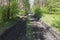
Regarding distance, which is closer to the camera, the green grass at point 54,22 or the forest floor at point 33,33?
the forest floor at point 33,33

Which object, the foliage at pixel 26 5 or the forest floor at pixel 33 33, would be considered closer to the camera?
the forest floor at pixel 33 33

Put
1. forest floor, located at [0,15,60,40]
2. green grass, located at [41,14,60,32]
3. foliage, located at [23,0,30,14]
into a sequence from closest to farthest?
forest floor, located at [0,15,60,40], green grass, located at [41,14,60,32], foliage, located at [23,0,30,14]

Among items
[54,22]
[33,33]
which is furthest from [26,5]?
[33,33]

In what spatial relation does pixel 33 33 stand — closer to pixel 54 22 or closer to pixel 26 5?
pixel 54 22

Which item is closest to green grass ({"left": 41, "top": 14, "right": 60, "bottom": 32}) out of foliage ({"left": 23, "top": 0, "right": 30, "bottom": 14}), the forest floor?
the forest floor

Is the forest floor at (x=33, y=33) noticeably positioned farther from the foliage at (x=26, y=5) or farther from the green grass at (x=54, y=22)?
the foliage at (x=26, y=5)

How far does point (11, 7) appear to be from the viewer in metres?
25.1

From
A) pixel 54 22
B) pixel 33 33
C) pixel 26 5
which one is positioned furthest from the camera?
pixel 26 5

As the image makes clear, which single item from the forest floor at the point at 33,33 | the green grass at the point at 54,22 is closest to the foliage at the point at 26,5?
the green grass at the point at 54,22

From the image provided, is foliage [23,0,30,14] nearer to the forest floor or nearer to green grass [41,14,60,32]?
green grass [41,14,60,32]

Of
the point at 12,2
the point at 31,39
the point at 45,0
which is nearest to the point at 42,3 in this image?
the point at 45,0

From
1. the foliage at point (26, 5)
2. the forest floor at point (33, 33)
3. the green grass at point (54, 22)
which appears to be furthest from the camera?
the foliage at point (26, 5)

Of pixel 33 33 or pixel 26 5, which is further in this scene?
pixel 26 5

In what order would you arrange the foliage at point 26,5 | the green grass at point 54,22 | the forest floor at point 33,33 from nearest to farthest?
the forest floor at point 33,33 → the green grass at point 54,22 → the foliage at point 26,5
